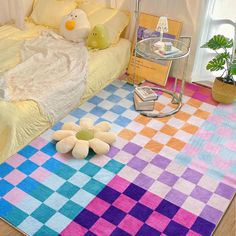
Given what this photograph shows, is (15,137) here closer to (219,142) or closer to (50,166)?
(50,166)

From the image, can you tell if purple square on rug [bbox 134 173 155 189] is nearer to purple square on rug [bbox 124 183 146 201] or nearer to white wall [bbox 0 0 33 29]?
purple square on rug [bbox 124 183 146 201]

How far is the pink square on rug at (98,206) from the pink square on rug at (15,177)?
19.1 inches

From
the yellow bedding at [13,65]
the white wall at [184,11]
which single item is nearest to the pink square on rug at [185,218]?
the yellow bedding at [13,65]

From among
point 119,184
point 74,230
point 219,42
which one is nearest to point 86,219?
point 74,230

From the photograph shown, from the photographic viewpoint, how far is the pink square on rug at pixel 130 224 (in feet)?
6.97

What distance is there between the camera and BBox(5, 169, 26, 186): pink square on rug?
7.86ft

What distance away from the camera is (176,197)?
7.71 ft

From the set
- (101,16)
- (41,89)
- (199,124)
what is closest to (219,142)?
(199,124)

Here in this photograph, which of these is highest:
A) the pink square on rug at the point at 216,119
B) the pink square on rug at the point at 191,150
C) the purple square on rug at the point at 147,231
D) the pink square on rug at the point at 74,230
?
the pink square on rug at the point at 216,119

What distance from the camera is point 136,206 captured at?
7.46 ft

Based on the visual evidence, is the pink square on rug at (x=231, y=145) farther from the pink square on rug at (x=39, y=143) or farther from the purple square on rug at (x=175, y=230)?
the pink square on rug at (x=39, y=143)

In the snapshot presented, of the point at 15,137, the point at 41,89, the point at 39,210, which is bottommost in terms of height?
the point at 39,210

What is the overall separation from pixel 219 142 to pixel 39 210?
1.40 meters

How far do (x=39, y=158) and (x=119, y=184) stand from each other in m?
0.58
